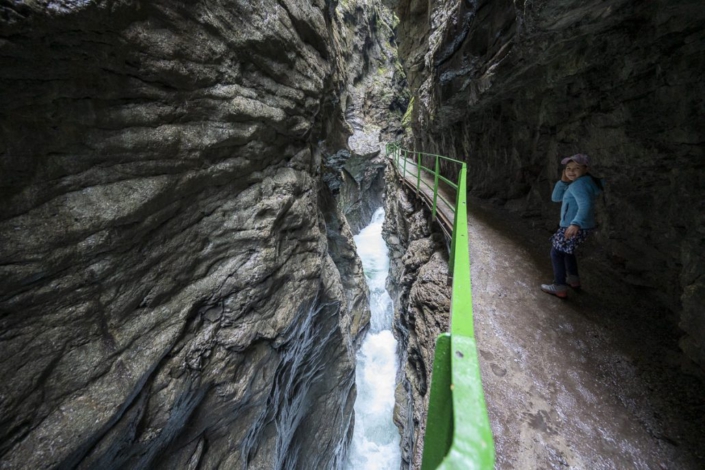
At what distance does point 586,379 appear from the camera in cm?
227

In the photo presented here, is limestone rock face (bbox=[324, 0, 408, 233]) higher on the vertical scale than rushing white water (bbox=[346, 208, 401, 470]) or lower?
higher

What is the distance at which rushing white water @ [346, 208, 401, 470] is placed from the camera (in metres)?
8.61

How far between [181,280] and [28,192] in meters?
1.32

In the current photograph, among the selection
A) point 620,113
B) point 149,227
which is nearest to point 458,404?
point 149,227

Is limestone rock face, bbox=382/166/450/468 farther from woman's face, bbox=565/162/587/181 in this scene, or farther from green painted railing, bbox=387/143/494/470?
green painted railing, bbox=387/143/494/470

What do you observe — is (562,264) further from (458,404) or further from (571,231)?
(458,404)

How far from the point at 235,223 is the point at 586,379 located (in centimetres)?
397

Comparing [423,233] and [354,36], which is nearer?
[423,233]

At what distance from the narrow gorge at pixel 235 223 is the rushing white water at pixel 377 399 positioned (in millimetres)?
5218

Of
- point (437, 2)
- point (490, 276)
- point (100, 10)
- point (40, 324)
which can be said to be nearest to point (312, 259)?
point (490, 276)

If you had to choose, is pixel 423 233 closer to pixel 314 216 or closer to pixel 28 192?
pixel 314 216

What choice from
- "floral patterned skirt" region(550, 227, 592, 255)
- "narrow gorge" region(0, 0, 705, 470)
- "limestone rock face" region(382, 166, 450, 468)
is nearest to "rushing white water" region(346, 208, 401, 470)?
"limestone rock face" region(382, 166, 450, 468)

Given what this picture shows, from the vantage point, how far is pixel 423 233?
20.4 ft

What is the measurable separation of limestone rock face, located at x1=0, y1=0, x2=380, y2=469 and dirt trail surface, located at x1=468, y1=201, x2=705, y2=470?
2881mm
